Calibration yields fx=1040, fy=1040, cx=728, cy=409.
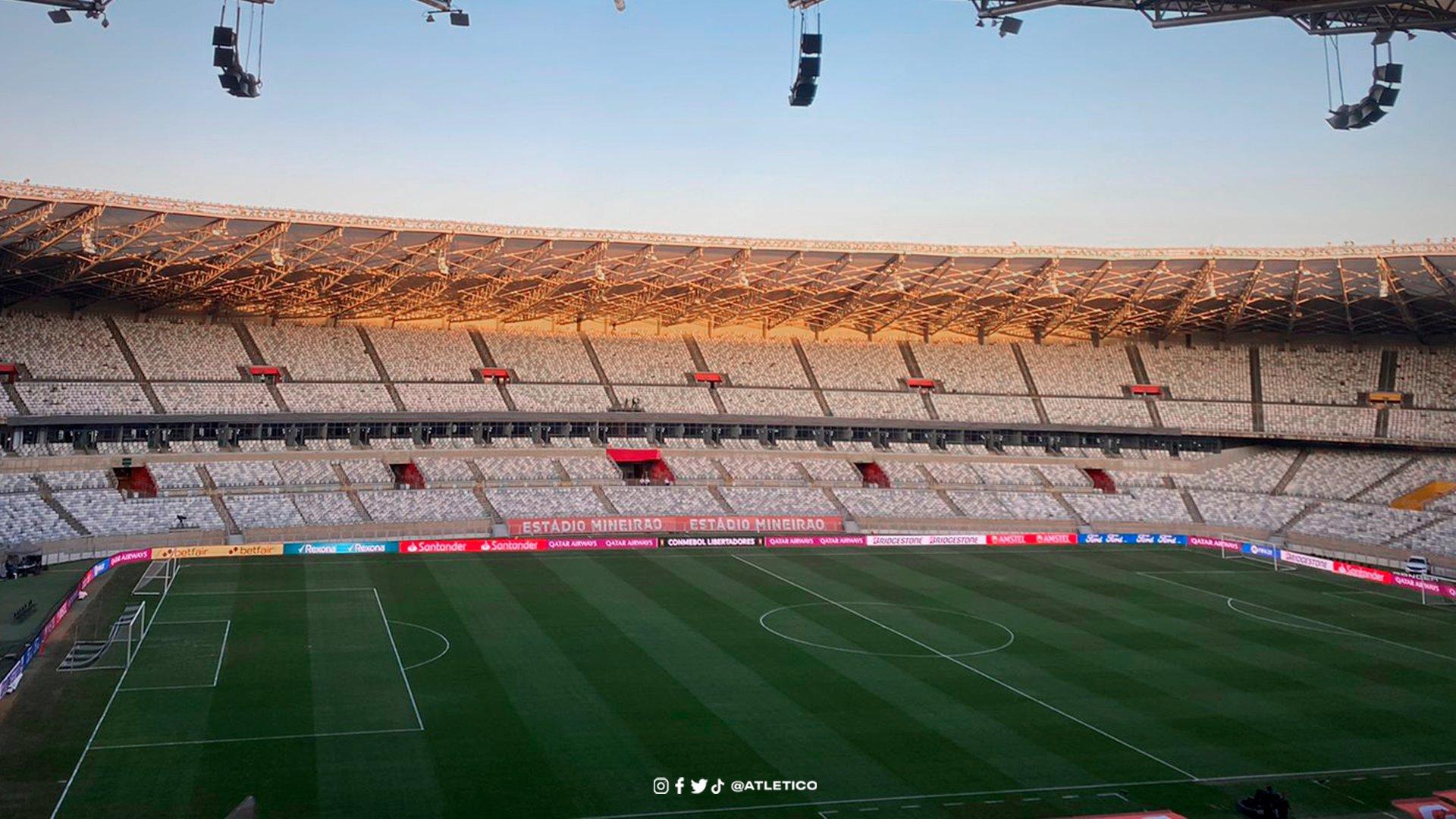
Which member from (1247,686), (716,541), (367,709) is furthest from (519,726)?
(716,541)

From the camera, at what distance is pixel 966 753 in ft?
71.3

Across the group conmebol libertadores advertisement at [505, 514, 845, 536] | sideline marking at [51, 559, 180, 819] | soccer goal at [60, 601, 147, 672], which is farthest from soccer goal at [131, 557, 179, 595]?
conmebol libertadores advertisement at [505, 514, 845, 536]

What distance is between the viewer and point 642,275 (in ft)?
178

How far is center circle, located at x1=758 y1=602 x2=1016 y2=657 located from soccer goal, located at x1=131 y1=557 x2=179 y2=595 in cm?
2117

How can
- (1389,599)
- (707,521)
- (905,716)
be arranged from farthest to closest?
(707,521)
(1389,599)
(905,716)

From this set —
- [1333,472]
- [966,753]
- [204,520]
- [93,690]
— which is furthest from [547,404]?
[1333,472]

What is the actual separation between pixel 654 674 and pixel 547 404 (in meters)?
35.3

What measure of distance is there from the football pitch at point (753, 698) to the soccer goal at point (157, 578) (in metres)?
→ 0.77

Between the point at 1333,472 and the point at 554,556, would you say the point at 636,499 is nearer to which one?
the point at 554,556

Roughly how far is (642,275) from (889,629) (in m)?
27.3

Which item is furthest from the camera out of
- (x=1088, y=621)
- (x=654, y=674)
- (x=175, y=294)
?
(x=175, y=294)

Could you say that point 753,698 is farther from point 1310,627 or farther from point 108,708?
point 1310,627

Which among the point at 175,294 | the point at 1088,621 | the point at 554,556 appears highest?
the point at 175,294

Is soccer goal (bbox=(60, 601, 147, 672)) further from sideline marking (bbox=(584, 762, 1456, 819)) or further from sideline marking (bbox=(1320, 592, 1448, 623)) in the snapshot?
sideline marking (bbox=(1320, 592, 1448, 623))
